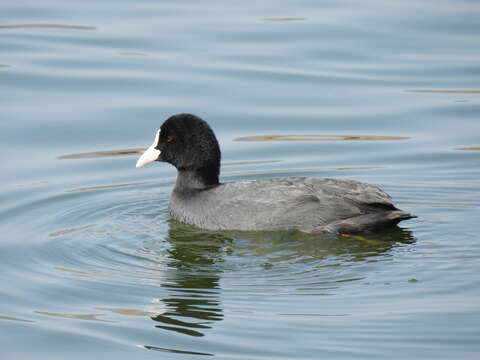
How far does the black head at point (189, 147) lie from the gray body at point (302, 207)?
0.56 m

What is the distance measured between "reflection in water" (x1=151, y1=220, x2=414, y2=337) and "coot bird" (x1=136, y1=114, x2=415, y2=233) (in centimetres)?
12

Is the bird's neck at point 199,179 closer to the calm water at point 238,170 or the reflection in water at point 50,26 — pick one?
the calm water at point 238,170

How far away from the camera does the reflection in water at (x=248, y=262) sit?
27.4 ft

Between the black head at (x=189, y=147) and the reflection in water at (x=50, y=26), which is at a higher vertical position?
the reflection in water at (x=50, y=26)

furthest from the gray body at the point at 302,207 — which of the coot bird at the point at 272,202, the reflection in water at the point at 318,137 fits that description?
the reflection in water at the point at 318,137

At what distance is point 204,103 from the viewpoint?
15.1 meters

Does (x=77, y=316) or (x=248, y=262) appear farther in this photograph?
(x=248, y=262)

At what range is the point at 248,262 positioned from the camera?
9359mm

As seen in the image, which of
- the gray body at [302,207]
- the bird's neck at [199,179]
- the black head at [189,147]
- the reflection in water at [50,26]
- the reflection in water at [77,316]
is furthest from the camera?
the reflection in water at [50,26]

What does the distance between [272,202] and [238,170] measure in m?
2.58

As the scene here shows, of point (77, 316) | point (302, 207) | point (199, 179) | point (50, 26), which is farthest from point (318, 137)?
point (50, 26)

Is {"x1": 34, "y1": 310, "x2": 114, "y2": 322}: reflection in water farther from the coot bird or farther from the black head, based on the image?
the black head

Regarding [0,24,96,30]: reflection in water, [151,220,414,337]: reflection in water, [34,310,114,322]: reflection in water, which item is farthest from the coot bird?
[0,24,96,30]: reflection in water

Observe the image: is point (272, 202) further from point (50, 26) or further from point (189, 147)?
point (50, 26)
